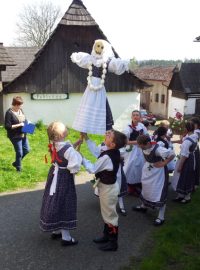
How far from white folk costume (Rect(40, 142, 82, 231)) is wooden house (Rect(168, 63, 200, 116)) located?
89.9 ft

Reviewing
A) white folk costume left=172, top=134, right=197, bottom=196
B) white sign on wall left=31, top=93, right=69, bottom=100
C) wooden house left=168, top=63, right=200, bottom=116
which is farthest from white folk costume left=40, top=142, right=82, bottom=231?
wooden house left=168, top=63, right=200, bottom=116

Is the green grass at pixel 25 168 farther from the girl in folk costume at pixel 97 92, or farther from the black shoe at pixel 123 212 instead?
the girl in folk costume at pixel 97 92

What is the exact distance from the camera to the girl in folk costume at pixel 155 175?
5.39 m

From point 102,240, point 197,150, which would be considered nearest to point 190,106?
point 197,150

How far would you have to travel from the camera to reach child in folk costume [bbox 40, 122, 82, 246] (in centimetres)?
438

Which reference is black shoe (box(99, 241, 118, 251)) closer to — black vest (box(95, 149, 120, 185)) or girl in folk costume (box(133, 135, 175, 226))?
black vest (box(95, 149, 120, 185))

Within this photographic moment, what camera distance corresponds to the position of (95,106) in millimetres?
5246

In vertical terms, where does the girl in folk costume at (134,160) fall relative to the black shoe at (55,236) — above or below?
above

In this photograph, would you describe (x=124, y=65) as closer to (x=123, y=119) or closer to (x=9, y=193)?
(x=9, y=193)

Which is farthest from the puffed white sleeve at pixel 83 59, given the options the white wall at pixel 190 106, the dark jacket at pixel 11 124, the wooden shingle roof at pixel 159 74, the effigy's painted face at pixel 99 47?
the wooden shingle roof at pixel 159 74

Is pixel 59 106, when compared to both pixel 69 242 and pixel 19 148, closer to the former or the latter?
pixel 19 148

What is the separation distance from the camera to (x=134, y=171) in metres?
6.55

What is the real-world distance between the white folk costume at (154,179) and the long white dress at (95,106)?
3.02 ft

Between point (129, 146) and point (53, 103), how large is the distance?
38.3 feet
